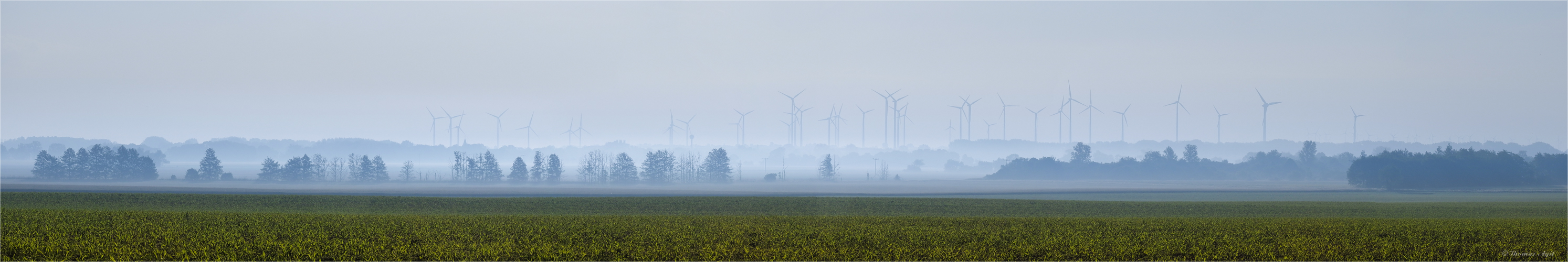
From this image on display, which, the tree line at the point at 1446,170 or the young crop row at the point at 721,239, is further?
the tree line at the point at 1446,170

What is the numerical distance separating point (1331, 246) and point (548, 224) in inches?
1236

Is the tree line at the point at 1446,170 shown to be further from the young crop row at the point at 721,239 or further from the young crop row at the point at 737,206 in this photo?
the young crop row at the point at 721,239

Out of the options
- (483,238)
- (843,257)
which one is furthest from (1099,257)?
(483,238)

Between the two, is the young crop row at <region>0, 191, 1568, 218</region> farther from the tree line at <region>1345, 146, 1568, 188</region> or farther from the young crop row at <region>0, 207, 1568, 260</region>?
the tree line at <region>1345, 146, 1568, 188</region>

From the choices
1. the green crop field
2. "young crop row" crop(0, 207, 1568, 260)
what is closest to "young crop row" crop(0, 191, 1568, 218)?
the green crop field

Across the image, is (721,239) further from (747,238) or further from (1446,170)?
(1446,170)

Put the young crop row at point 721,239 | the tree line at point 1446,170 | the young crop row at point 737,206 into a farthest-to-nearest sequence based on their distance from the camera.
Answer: the tree line at point 1446,170, the young crop row at point 737,206, the young crop row at point 721,239

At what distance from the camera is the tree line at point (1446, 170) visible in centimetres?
16575

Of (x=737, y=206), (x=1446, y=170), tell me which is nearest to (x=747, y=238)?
(x=737, y=206)

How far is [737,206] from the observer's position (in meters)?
69.1

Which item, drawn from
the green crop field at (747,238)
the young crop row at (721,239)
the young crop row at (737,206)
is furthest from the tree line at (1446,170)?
the young crop row at (721,239)

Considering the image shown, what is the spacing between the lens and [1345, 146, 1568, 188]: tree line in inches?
6526

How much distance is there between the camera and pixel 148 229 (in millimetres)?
31125

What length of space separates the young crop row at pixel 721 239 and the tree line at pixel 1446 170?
153 metres
